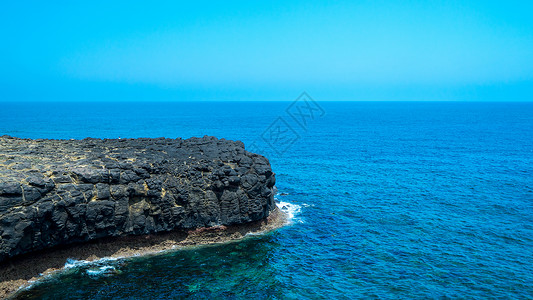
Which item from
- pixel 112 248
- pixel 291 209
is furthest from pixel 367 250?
pixel 112 248

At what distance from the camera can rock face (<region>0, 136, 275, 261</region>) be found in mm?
40938

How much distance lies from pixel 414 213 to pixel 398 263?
59.6ft

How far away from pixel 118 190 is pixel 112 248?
705cm

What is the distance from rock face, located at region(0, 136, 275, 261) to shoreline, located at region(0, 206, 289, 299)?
1.33 metres

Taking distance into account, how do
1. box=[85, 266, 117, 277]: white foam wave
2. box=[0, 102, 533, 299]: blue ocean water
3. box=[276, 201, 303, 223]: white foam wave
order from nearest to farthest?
1. box=[0, 102, 533, 299]: blue ocean water
2. box=[85, 266, 117, 277]: white foam wave
3. box=[276, 201, 303, 223]: white foam wave

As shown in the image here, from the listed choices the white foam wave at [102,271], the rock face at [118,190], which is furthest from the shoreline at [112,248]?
the white foam wave at [102,271]

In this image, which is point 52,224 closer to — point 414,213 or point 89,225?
point 89,225

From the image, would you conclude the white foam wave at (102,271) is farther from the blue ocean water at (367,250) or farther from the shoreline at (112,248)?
the shoreline at (112,248)

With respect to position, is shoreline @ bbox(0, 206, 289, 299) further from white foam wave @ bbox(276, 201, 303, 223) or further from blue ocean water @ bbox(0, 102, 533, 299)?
Result: white foam wave @ bbox(276, 201, 303, 223)

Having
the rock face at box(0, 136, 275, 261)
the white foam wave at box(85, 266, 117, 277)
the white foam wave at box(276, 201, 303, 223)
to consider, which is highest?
the rock face at box(0, 136, 275, 261)

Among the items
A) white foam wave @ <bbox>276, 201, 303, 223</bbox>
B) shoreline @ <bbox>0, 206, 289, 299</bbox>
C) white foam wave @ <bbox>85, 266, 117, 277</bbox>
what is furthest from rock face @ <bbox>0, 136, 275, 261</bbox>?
white foam wave @ <bbox>276, 201, 303, 223</bbox>

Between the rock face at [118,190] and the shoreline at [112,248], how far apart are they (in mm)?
1327

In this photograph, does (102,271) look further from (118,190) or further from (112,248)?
(118,190)

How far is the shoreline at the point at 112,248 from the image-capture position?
4084cm
